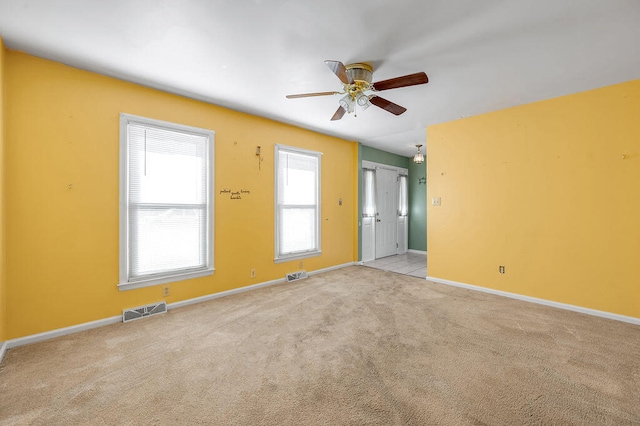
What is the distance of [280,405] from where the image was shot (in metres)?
1.71

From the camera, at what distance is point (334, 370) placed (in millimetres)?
2082

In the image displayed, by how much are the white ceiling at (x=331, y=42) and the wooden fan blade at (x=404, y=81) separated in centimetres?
27

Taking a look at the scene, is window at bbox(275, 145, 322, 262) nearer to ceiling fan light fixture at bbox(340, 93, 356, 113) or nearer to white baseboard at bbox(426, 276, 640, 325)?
ceiling fan light fixture at bbox(340, 93, 356, 113)

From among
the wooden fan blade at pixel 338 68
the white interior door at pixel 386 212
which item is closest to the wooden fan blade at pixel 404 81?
the wooden fan blade at pixel 338 68

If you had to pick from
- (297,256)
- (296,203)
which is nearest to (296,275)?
(297,256)

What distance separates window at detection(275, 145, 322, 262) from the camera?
456 centimetres

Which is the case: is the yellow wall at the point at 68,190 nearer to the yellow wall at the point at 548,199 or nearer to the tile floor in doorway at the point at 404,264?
the tile floor in doorway at the point at 404,264

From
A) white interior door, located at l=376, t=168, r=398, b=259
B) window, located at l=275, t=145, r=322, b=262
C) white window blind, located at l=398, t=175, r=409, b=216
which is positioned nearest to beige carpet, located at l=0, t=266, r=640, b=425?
window, located at l=275, t=145, r=322, b=262

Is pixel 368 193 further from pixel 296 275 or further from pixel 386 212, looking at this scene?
pixel 296 275

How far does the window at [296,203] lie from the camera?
4.56 meters

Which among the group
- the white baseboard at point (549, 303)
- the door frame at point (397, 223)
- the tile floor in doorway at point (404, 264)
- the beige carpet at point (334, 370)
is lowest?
the beige carpet at point (334, 370)

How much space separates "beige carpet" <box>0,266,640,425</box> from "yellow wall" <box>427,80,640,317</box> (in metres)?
0.55

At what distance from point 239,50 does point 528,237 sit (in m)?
4.36

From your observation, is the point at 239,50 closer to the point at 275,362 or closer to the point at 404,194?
the point at 275,362
